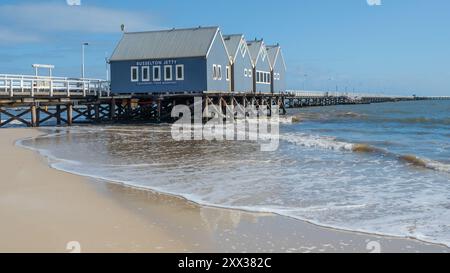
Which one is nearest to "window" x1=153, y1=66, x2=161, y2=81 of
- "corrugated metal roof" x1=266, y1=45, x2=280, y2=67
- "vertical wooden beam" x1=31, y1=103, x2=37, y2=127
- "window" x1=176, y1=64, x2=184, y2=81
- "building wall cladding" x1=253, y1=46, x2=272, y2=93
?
"window" x1=176, y1=64, x2=184, y2=81

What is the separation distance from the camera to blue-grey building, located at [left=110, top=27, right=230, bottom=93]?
35812 mm

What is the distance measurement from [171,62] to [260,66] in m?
14.0

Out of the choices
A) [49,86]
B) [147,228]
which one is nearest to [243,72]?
[49,86]

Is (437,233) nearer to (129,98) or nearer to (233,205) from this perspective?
(233,205)

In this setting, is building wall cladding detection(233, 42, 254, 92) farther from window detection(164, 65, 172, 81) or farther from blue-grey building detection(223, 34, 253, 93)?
window detection(164, 65, 172, 81)

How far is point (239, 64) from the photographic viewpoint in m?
42.5

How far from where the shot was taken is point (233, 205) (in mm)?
9203

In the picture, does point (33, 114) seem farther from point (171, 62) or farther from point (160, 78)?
point (171, 62)

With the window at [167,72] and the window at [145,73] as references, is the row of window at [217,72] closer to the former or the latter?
the window at [167,72]

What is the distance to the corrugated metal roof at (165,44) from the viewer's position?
36188mm
